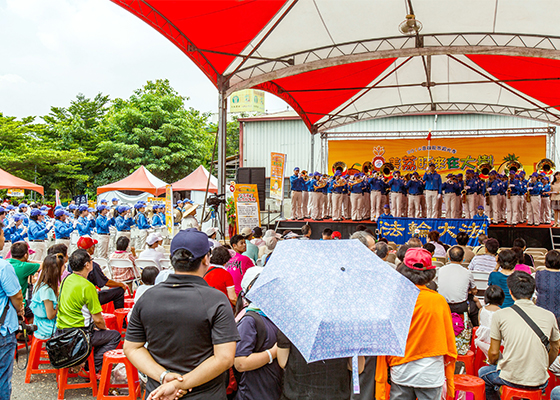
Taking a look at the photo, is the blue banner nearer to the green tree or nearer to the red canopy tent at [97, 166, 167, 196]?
the red canopy tent at [97, 166, 167, 196]

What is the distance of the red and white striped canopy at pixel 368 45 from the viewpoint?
8.56 m

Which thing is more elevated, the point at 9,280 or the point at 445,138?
the point at 445,138

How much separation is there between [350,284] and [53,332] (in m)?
3.22

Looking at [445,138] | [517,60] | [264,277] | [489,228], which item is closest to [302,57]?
[517,60]

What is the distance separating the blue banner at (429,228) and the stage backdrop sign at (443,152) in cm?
479

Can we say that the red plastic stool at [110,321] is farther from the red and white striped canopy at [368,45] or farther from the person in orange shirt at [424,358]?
the red and white striped canopy at [368,45]

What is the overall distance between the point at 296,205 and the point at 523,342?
36.3ft

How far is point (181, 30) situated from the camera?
9.23m

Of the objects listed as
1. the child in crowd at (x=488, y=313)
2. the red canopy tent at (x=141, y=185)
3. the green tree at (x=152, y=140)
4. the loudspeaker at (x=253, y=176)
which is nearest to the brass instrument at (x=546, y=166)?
the loudspeaker at (x=253, y=176)

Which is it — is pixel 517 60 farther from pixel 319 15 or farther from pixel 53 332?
pixel 53 332

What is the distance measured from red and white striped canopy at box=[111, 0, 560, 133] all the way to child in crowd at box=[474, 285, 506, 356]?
664cm

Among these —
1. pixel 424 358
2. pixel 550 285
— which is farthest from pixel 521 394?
pixel 550 285

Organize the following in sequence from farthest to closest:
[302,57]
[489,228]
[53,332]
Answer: [489,228], [302,57], [53,332]

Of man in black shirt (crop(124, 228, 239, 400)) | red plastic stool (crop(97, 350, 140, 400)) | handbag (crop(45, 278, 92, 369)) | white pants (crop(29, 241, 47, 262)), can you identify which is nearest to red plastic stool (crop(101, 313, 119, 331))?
handbag (crop(45, 278, 92, 369))
